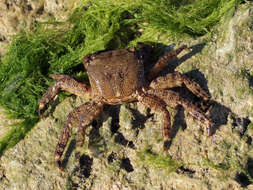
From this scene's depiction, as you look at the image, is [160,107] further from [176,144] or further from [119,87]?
[119,87]

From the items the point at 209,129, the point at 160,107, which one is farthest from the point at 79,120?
the point at 209,129

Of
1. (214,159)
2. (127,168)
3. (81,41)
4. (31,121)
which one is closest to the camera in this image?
(214,159)

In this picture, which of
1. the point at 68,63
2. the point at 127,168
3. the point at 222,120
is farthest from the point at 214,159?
the point at 68,63

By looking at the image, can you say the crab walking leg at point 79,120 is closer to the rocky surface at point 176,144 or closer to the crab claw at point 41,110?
the rocky surface at point 176,144

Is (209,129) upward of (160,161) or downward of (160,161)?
upward

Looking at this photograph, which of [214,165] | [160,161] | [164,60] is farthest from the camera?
[164,60]

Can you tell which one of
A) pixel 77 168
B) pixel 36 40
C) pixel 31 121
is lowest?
pixel 77 168

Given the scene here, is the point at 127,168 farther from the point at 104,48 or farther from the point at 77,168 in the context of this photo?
the point at 104,48
